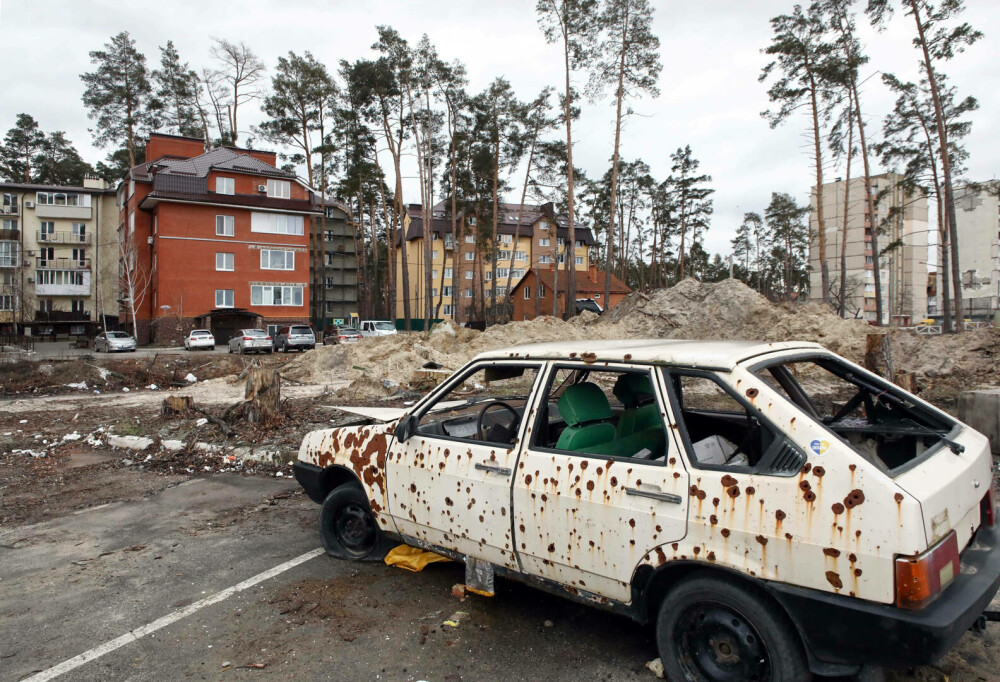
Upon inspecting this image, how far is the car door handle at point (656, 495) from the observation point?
8.95 ft

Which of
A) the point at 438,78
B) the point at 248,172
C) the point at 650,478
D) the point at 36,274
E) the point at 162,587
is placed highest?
the point at 438,78

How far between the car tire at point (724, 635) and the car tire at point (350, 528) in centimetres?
226

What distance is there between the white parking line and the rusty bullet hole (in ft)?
12.4

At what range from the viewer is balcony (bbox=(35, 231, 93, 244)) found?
54188 mm

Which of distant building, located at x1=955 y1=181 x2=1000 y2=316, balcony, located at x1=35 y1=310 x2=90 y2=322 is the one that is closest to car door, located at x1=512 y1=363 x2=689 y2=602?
balcony, located at x1=35 y1=310 x2=90 y2=322

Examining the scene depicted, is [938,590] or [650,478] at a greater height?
[650,478]

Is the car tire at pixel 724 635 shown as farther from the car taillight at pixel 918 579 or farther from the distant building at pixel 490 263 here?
the distant building at pixel 490 263

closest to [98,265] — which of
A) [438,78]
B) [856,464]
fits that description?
[438,78]

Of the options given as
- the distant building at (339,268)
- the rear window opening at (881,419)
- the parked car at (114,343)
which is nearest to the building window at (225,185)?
the parked car at (114,343)

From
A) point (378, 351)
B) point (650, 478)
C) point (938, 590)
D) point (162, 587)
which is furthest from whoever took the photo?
point (378, 351)

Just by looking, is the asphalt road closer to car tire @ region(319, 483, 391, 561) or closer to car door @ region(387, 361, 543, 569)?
car tire @ region(319, 483, 391, 561)

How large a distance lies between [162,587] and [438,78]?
34.8 m

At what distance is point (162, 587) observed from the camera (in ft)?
14.0

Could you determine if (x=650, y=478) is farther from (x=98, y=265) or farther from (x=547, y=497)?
(x=98, y=265)
